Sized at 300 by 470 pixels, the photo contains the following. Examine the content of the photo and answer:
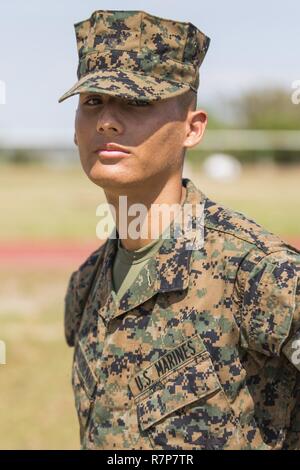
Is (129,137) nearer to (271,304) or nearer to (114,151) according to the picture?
(114,151)

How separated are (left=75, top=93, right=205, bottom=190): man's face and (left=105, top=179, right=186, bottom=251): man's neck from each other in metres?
0.05

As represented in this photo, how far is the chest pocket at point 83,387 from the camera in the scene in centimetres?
262

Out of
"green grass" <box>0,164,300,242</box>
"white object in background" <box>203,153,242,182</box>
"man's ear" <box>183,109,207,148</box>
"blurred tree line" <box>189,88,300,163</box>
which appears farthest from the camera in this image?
"blurred tree line" <box>189,88,300,163</box>

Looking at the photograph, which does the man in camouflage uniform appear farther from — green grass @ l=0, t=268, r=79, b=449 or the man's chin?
green grass @ l=0, t=268, r=79, b=449

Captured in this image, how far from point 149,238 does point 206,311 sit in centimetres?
35

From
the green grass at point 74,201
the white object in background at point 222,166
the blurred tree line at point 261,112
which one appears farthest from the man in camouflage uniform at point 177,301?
the blurred tree line at point 261,112

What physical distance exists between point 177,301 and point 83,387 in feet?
1.76

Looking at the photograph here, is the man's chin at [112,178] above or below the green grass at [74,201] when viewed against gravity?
above

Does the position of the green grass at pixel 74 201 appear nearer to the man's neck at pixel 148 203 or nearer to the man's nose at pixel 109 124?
the man's neck at pixel 148 203

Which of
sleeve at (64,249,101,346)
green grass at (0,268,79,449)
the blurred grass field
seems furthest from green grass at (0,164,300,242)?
sleeve at (64,249,101,346)

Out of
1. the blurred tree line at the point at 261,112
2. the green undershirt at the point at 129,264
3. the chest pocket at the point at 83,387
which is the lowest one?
the blurred tree line at the point at 261,112

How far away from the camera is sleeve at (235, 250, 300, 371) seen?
218 cm

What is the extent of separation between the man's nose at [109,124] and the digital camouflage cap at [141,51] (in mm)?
121
